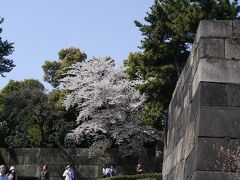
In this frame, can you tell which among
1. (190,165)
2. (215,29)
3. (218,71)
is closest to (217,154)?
(190,165)

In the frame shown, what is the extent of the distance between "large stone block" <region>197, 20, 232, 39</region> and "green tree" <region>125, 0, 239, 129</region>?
63.7 feet

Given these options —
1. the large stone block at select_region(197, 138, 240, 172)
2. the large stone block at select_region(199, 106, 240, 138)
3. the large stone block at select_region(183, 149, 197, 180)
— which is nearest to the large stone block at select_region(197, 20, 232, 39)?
the large stone block at select_region(199, 106, 240, 138)

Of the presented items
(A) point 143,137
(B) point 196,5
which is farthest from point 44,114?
(B) point 196,5

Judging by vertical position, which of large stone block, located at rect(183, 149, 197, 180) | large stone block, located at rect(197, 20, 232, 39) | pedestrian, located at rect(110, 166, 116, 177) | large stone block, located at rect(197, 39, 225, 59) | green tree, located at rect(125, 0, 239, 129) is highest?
green tree, located at rect(125, 0, 239, 129)

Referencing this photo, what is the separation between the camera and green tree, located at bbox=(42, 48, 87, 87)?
154ft

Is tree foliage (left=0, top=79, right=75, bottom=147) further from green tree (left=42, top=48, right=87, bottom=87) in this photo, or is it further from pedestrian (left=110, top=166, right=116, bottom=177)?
green tree (left=42, top=48, right=87, bottom=87)

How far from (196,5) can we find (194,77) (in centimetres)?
1995

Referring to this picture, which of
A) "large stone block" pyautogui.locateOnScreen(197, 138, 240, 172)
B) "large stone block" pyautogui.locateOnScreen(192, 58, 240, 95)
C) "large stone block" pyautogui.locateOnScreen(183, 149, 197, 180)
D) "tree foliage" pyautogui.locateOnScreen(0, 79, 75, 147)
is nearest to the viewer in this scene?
"large stone block" pyautogui.locateOnScreen(197, 138, 240, 172)

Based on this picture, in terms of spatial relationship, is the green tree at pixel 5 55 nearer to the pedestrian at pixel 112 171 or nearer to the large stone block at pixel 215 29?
the pedestrian at pixel 112 171

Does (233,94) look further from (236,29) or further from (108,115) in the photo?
(108,115)

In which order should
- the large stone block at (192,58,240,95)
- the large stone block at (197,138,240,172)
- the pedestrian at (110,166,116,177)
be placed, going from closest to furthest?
the large stone block at (197,138,240,172), the large stone block at (192,58,240,95), the pedestrian at (110,166,116,177)

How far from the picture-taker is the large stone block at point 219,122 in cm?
653

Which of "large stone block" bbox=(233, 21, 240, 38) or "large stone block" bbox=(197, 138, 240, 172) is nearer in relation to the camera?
"large stone block" bbox=(197, 138, 240, 172)

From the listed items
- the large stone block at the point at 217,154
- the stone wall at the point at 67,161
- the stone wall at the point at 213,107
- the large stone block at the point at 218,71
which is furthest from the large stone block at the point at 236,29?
the stone wall at the point at 67,161
